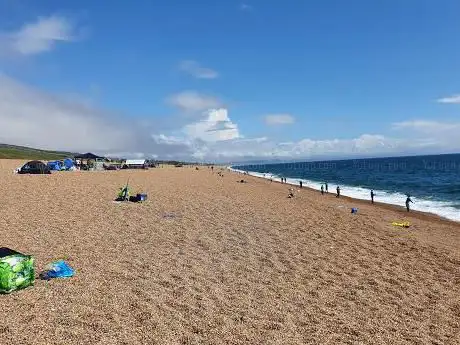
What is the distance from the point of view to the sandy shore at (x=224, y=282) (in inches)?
311

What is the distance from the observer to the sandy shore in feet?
25.9

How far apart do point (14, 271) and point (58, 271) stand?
127 cm

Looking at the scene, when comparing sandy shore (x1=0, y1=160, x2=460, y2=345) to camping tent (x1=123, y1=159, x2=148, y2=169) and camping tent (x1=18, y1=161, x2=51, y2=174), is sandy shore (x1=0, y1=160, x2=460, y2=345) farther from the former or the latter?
camping tent (x1=123, y1=159, x2=148, y2=169)

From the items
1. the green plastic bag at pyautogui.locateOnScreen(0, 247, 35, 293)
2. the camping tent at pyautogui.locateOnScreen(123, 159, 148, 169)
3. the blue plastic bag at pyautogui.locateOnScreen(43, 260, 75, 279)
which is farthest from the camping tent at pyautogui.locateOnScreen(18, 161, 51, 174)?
the camping tent at pyautogui.locateOnScreen(123, 159, 148, 169)

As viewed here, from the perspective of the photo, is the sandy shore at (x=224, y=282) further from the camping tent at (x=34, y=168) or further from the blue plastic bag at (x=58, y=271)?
the camping tent at (x=34, y=168)

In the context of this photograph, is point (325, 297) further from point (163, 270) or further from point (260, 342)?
point (163, 270)

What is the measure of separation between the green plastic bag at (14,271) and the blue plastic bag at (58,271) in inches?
21.5

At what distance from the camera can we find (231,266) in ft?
40.9

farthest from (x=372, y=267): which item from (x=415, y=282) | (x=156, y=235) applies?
(x=156, y=235)

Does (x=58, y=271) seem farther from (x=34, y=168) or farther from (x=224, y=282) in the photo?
(x=34, y=168)

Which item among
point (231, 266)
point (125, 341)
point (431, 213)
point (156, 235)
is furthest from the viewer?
point (431, 213)

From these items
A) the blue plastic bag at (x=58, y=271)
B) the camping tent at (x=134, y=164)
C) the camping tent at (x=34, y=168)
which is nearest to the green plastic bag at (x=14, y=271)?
the blue plastic bag at (x=58, y=271)

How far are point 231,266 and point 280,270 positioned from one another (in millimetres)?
1583

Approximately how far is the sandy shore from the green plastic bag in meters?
0.26
